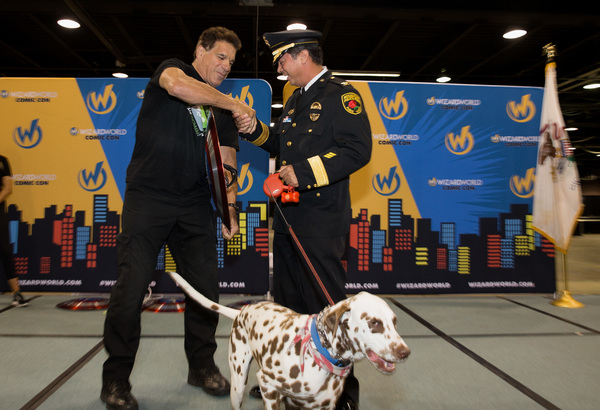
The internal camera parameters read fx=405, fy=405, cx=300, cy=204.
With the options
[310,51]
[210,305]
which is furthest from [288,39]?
[210,305]

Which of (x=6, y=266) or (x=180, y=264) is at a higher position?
(x=180, y=264)

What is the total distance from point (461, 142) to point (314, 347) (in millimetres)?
3959

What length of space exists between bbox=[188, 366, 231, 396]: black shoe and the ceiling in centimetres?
346

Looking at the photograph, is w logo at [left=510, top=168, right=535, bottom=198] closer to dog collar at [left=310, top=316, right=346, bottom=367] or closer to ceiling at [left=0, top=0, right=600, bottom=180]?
ceiling at [left=0, top=0, right=600, bottom=180]

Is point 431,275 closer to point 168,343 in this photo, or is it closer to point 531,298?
point 531,298

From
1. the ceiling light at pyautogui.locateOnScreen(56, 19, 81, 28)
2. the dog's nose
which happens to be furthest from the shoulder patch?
the ceiling light at pyautogui.locateOnScreen(56, 19, 81, 28)

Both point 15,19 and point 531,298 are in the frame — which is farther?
point 15,19

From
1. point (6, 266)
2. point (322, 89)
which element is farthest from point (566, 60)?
point (6, 266)

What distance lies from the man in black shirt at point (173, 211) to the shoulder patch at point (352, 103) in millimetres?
482

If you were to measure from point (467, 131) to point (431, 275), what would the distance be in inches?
66.3

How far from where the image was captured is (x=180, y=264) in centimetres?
220

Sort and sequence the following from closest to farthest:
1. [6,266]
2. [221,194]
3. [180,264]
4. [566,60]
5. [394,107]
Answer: [221,194] → [180,264] → [6,266] → [394,107] → [566,60]

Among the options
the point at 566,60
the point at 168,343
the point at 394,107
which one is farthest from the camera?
the point at 566,60

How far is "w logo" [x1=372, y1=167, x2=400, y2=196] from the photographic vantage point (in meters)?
4.51
